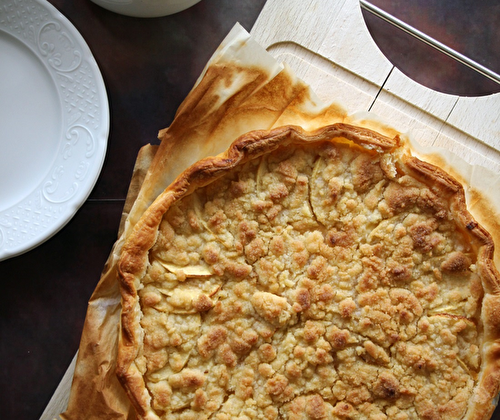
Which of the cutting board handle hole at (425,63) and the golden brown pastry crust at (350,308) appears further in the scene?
the cutting board handle hole at (425,63)

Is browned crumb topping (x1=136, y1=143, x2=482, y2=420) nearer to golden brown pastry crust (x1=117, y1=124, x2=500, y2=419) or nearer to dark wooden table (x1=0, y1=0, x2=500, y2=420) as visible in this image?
golden brown pastry crust (x1=117, y1=124, x2=500, y2=419)

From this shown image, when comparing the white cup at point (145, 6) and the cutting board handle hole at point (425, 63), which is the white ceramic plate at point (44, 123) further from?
the cutting board handle hole at point (425, 63)

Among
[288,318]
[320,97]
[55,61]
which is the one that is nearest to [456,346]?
[288,318]

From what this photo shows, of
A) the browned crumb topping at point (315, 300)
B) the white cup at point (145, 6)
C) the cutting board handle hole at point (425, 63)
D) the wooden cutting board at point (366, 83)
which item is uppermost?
the cutting board handle hole at point (425, 63)

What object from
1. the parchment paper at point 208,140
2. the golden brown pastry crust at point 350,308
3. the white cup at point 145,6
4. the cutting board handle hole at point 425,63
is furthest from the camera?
the cutting board handle hole at point 425,63

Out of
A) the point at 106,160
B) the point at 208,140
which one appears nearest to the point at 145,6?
the point at 208,140

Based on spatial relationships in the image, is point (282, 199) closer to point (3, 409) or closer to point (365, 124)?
point (365, 124)

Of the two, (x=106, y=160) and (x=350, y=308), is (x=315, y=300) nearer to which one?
(x=350, y=308)

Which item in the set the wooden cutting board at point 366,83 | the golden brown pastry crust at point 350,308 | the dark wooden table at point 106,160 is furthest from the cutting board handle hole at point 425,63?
the golden brown pastry crust at point 350,308
